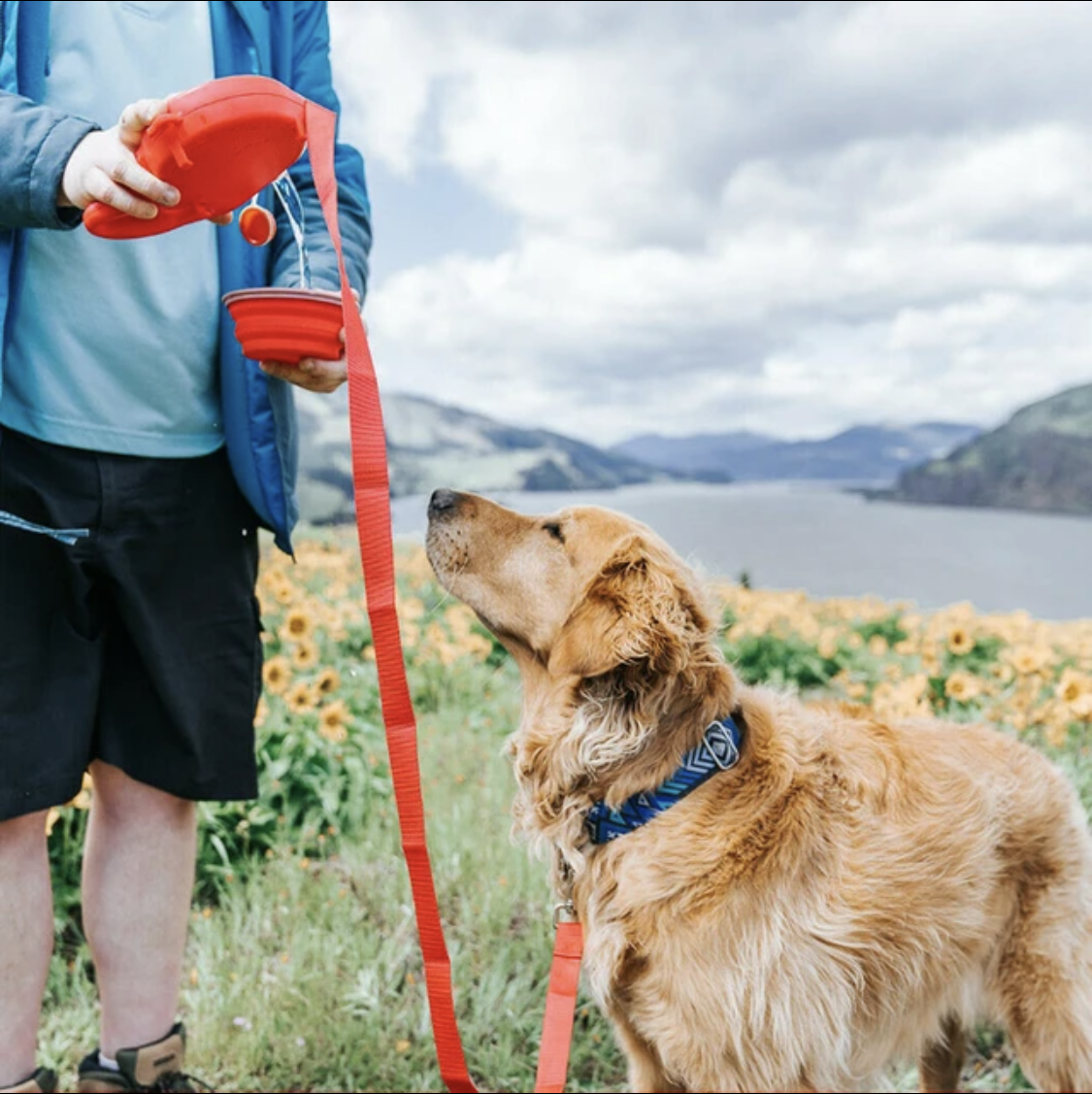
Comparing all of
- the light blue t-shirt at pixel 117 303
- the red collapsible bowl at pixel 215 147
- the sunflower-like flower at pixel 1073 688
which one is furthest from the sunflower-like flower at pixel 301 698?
the sunflower-like flower at pixel 1073 688

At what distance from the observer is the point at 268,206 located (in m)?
2.15

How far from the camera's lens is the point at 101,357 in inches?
74.1

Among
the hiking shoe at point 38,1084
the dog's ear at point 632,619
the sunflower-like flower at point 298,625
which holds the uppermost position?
the dog's ear at point 632,619

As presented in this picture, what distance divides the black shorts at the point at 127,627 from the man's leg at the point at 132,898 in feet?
0.34

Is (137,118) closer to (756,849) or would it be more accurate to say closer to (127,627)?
(127,627)

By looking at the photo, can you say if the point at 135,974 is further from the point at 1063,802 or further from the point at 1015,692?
the point at 1015,692

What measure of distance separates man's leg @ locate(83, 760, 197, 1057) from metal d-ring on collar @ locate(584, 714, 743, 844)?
0.99m

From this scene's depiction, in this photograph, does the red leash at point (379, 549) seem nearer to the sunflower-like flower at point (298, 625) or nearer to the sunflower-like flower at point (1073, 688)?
the sunflower-like flower at point (298, 625)

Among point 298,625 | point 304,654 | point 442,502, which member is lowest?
point 304,654

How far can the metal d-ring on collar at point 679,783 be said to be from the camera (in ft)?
6.49

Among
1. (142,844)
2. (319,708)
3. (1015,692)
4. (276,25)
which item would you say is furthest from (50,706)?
(1015,692)

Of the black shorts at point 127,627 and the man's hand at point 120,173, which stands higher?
the man's hand at point 120,173

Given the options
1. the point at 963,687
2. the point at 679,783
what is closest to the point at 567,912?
the point at 679,783

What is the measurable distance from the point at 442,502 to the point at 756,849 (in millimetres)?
1042
